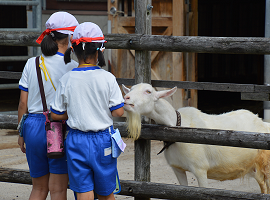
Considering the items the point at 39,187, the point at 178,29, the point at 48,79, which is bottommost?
the point at 39,187

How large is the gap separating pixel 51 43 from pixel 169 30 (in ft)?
14.7

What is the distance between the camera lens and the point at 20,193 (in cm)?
450

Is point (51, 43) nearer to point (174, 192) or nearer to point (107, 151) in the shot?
point (107, 151)

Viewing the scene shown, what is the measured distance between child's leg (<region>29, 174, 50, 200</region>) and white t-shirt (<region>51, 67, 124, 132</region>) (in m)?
0.60

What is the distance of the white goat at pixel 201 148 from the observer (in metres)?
3.41

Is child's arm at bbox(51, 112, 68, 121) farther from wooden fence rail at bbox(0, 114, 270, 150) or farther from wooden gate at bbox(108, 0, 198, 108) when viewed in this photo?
wooden gate at bbox(108, 0, 198, 108)

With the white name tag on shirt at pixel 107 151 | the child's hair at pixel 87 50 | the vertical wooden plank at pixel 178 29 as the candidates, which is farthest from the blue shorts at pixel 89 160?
the vertical wooden plank at pixel 178 29

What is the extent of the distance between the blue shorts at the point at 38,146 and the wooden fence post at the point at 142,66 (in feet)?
3.50

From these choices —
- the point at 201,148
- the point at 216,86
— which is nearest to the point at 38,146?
the point at 201,148

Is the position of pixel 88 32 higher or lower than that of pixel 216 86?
higher

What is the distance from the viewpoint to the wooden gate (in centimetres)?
677

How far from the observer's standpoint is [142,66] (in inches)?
138

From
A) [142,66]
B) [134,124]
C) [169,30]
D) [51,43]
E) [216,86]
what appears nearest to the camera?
[51,43]

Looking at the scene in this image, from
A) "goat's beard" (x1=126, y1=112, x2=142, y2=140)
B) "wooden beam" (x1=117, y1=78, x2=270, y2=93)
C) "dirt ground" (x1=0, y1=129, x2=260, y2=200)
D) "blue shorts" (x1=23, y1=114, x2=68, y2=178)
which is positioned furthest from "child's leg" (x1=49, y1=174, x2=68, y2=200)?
"dirt ground" (x1=0, y1=129, x2=260, y2=200)
